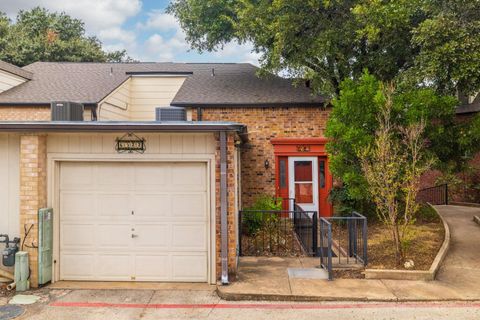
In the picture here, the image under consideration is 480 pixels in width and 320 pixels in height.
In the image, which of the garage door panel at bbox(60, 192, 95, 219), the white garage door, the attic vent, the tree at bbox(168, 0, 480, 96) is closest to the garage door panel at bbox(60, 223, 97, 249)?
the white garage door

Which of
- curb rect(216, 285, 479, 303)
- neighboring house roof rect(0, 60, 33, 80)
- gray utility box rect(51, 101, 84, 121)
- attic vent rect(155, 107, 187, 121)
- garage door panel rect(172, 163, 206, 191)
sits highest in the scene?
neighboring house roof rect(0, 60, 33, 80)

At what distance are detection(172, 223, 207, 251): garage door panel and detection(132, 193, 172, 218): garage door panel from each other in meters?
0.48

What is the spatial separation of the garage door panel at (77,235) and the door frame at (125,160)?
0.46 ft

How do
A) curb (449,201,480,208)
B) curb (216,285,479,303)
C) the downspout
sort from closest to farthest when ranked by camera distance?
curb (216,285,479,303)
the downspout
curb (449,201,480,208)

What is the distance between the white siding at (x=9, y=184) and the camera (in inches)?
316

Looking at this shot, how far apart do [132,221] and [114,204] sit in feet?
1.80

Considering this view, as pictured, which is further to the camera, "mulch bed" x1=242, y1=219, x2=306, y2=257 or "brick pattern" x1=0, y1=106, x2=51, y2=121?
"brick pattern" x1=0, y1=106, x2=51, y2=121

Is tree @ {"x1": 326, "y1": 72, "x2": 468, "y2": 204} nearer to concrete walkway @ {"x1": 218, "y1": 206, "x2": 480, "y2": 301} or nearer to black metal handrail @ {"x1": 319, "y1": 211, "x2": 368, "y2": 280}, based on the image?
black metal handrail @ {"x1": 319, "y1": 211, "x2": 368, "y2": 280}

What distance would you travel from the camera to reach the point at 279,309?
6621mm

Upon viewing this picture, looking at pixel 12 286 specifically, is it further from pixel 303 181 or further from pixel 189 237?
pixel 303 181

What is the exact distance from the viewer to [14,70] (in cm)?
1595

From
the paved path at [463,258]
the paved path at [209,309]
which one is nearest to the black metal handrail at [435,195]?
the paved path at [463,258]

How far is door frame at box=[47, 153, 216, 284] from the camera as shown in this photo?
26.1ft

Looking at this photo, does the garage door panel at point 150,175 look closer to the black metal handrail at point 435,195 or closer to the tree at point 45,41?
the black metal handrail at point 435,195
